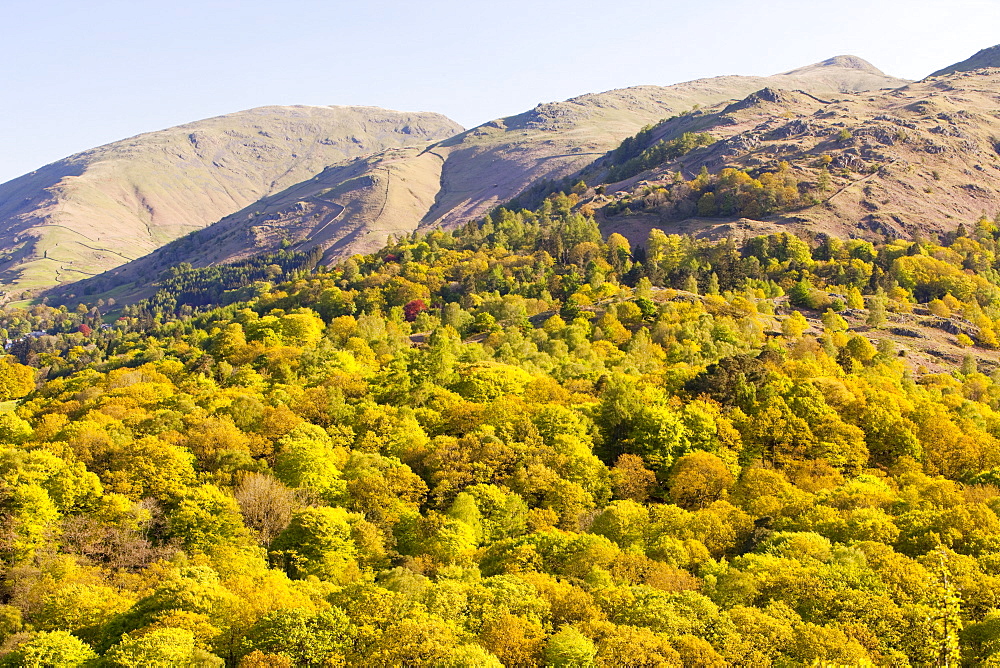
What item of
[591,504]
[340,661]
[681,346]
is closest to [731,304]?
[681,346]

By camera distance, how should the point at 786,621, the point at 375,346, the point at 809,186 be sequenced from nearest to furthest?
1. the point at 786,621
2. the point at 375,346
3. the point at 809,186

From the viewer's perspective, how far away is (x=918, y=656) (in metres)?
38.7

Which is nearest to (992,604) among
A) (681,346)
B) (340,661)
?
(340,661)

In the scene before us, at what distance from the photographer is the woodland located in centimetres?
3997

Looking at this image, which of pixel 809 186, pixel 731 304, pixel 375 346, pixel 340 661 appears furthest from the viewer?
pixel 809 186

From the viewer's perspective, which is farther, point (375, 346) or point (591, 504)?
point (375, 346)

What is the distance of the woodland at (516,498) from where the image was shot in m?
40.0

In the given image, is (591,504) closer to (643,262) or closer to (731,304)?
(731,304)

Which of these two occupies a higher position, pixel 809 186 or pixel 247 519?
pixel 809 186

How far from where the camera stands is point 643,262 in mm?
159375

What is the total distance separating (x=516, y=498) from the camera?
6159cm

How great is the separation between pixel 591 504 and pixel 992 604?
28.9 metres

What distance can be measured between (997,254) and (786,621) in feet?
556

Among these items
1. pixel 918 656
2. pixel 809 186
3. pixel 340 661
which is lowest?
pixel 918 656
